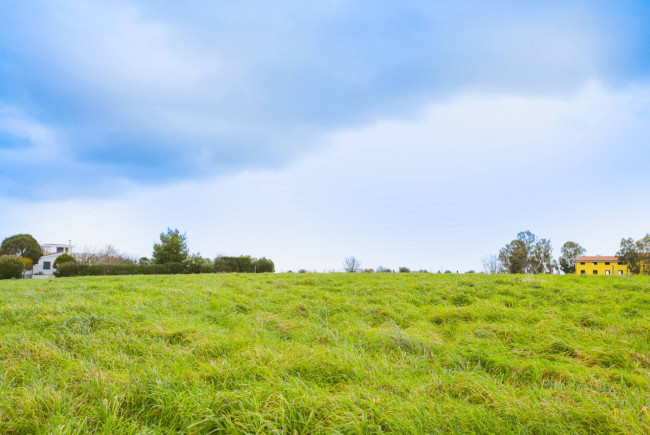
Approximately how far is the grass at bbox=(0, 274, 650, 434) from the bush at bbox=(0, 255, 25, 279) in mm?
28477

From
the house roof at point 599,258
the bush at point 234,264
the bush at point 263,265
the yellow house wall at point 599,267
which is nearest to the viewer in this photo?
the bush at point 234,264

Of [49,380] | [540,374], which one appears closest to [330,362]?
[540,374]

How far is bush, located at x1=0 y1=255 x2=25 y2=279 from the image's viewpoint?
26.7 metres

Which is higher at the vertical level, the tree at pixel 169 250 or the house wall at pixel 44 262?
the tree at pixel 169 250

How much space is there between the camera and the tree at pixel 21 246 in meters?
44.6

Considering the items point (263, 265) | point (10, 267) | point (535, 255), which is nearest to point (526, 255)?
point (535, 255)

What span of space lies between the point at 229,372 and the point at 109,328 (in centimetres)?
297

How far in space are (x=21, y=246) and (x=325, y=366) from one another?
5886 cm

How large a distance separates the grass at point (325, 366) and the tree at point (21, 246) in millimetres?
52519

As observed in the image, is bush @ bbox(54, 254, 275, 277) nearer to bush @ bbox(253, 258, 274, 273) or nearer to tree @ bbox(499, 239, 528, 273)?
bush @ bbox(253, 258, 274, 273)

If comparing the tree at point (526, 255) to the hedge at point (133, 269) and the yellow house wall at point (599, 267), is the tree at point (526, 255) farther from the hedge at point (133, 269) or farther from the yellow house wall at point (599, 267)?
the hedge at point (133, 269)

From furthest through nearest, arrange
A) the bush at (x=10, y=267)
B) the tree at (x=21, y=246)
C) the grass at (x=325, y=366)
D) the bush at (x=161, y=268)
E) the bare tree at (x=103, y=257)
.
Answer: the bare tree at (x=103, y=257) < the tree at (x=21, y=246) < the bush at (x=10, y=267) < the bush at (x=161, y=268) < the grass at (x=325, y=366)

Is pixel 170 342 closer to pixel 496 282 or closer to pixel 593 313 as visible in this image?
pixel 593 313

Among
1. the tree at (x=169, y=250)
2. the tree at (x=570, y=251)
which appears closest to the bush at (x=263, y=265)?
the tree at (x=169, y=250)
